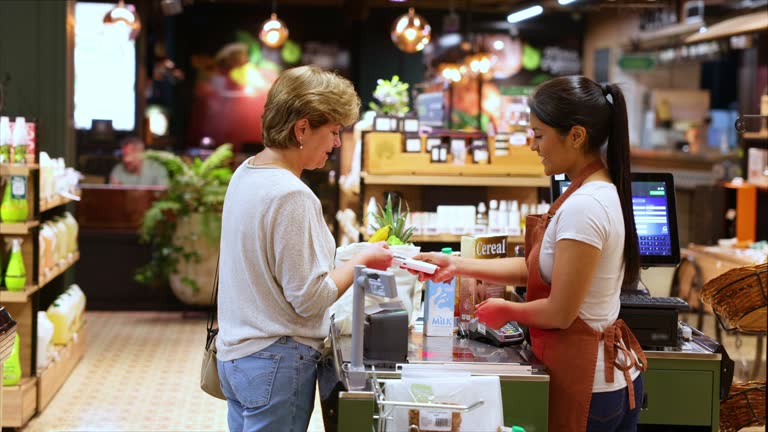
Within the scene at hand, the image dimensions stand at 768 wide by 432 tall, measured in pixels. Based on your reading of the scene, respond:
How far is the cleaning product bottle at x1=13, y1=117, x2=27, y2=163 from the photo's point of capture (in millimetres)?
5441

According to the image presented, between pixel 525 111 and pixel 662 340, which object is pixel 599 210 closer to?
pixel 662 340

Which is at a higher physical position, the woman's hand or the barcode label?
the woman's hand

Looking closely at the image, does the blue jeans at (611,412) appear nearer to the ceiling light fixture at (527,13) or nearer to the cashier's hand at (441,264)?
the cashier's hand at (441,264)

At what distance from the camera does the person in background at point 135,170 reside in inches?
380

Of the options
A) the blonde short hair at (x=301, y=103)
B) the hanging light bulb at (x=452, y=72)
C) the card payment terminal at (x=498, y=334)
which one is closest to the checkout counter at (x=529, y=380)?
the card payment terminal at (x=498, y=334)

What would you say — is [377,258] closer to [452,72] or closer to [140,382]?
[140,382]

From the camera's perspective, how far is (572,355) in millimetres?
2615

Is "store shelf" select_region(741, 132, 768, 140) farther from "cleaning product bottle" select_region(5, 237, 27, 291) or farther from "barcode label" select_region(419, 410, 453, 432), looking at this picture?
"barcode label" select_region(419, 410, 453, 432)

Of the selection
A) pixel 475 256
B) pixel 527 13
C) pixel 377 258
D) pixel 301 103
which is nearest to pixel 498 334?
pixel 475 256

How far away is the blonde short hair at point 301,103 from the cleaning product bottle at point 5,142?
3.28 m

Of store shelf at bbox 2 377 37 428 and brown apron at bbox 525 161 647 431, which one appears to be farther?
store shelf at bbox 2 377 37 428

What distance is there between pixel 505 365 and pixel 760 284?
73 cm

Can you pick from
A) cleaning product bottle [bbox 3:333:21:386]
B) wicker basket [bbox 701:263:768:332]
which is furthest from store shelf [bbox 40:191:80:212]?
wicker basket [bbox 701:263:768:332]

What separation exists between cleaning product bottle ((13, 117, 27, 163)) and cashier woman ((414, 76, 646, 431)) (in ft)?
11.9
